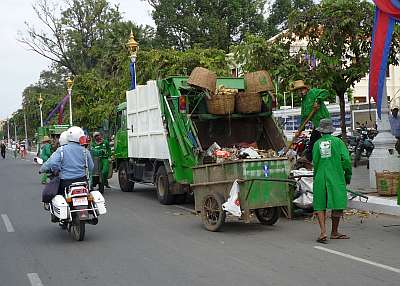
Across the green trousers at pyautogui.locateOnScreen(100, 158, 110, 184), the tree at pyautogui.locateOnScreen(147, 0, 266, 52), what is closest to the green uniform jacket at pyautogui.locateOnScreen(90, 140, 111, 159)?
the green trousers at pyautogui.locateOnScreen(100, 158, 110, 184)

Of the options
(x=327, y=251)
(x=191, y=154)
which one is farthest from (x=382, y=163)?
(x=327, y=251)

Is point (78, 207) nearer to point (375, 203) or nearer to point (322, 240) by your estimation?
point (322, 240)

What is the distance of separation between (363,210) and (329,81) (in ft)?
19.9

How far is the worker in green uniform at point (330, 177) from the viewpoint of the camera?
791 cm

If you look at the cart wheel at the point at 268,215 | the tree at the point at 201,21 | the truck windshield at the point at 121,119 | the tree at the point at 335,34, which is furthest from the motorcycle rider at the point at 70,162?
the tree at the point at 201,21

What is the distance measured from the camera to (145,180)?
47.0ft

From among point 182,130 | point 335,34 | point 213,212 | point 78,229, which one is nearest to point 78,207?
point 78,229

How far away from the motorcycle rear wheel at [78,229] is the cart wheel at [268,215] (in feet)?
9.74

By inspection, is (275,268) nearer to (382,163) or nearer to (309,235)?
(309,235)

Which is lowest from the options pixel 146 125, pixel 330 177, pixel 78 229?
pixel 78 229

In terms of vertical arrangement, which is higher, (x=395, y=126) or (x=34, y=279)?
(x=395, y=126)

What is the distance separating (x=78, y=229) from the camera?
8.62m

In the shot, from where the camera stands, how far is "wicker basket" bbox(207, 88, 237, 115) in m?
11.4

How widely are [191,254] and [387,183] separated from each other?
5509 mm
